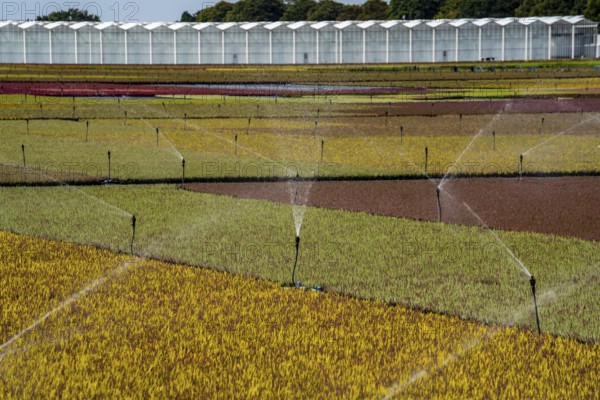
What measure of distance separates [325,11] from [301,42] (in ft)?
172

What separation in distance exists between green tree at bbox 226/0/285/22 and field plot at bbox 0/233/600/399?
143 metres

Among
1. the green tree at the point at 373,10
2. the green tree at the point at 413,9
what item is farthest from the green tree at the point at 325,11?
the green tree at the point at 413,9

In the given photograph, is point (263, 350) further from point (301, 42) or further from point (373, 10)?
point (373, 10)

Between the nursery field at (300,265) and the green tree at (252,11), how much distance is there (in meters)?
119

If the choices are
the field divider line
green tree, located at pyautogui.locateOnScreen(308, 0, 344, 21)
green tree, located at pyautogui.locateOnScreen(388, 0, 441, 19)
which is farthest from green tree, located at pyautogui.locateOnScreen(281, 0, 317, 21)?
the field divider line

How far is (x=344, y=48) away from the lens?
101 metres

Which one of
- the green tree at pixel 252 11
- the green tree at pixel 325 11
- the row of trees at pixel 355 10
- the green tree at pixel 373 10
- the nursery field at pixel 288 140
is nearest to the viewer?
the nursery field at pixel 288 140

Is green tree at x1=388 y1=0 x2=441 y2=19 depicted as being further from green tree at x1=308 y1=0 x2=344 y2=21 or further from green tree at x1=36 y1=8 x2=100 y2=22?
green tree at x1=36 y1=8 x2=100 y2=22

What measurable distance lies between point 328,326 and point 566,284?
12.6 ft

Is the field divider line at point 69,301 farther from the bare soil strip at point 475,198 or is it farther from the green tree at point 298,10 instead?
the green tree at point 298,10

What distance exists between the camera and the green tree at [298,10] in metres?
153

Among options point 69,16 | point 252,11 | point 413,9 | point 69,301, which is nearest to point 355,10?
point 413,9

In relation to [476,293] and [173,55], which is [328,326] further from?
[173,55]

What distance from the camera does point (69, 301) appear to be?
37.1ft
